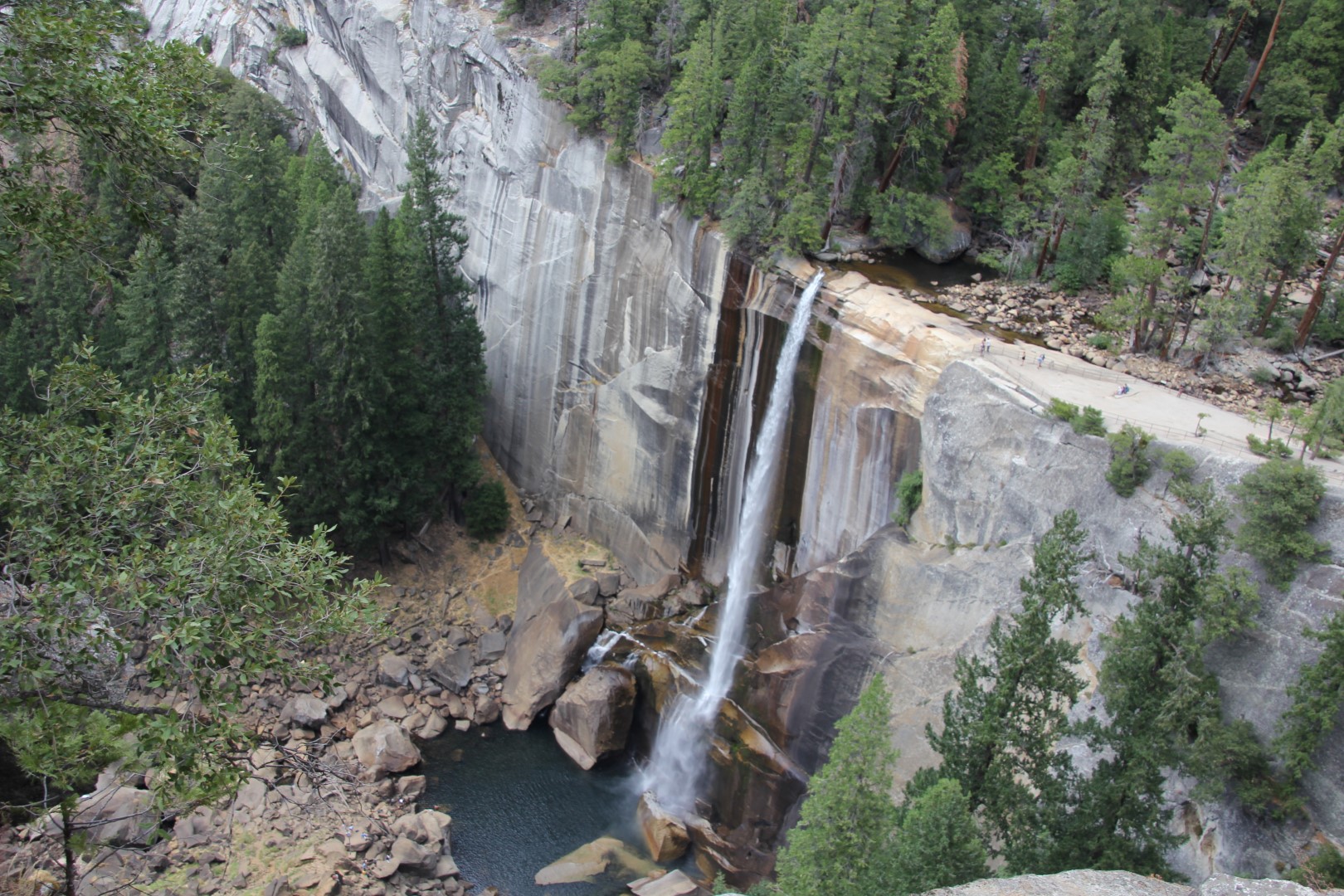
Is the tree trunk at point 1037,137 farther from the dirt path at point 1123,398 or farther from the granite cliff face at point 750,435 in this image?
the dirt path at point 1123,398

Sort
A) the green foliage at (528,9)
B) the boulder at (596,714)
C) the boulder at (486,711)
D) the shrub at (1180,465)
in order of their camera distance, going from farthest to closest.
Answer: the green foliage at (528,9) → the boulder at (486,711) → the boulder at (596,714) → the shrub at (1180,465)

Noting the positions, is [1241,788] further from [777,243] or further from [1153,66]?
[1153,66]

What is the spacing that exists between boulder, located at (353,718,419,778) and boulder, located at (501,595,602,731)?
3.40 metres

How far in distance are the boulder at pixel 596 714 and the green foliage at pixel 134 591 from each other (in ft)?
64.8

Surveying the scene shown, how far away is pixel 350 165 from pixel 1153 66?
34384 millimetres

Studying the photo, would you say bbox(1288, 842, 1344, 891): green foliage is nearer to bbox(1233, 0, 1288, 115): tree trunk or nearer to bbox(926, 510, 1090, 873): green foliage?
bbox(926, 510, 1090, 873): green foliage

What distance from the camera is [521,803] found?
28.4 meters

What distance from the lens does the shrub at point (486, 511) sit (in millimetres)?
36594

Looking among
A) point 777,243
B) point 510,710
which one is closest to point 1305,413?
point 777,243

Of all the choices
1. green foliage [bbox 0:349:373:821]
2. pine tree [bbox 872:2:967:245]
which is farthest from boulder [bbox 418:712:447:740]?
green foliage [bbox 0:349:373:821]

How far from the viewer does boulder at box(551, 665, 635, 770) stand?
29.8 metres

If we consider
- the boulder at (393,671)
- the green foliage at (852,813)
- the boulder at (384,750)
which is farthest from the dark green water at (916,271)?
the boulder at (384,750)

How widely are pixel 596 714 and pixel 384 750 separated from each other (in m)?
6.09

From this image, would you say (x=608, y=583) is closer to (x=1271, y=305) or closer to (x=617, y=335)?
(x=617, y=335)
